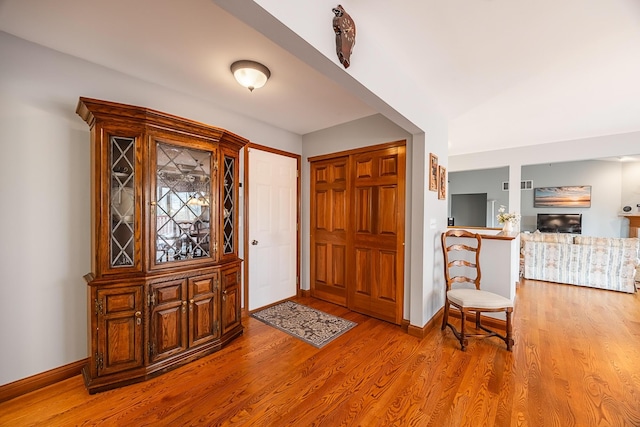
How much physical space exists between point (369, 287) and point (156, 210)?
8.08 ft

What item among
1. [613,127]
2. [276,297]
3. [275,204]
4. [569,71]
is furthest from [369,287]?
[613,127]

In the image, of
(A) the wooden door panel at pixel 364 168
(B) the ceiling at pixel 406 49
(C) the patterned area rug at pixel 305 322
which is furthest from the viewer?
(A) the wooden door panel at pixel 364 168

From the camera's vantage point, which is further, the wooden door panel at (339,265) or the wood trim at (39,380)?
the wooden door panel at (339,265)

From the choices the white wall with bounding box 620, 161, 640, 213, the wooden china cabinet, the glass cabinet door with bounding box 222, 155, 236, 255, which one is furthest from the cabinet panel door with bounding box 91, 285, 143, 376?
the white wall with bounding box 620, 161, 640, 213

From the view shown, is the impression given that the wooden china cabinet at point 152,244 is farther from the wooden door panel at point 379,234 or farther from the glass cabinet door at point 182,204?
the wooden door panel at point 379,234

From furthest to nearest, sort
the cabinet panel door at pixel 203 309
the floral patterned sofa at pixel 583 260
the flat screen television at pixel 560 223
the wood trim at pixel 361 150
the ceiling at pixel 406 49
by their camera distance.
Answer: the flat screen television at pixel 560 223, the floral patterned sofa at pixel 583 260, the wood trim at pixel 361 150, the cabinet panel door at pixel 203 309, the ceiling at pixel 406 49

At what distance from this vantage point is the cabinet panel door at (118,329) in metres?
1.86

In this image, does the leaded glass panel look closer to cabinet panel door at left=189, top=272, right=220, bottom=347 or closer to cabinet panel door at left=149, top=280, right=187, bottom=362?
cabinet panel door at left=189, top=272, right=220, bottom=347

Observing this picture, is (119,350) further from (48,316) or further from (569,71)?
(569,71)

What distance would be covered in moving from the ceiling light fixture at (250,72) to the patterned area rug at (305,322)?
96.5 inches

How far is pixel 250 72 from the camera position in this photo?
2068mm

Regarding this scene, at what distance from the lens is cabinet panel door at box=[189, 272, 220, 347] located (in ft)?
7.40

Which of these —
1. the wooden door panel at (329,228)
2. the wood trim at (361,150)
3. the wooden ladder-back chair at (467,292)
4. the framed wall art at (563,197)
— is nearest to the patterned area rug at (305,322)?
the wooden door panel at (329,228)

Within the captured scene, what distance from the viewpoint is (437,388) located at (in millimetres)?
1924
